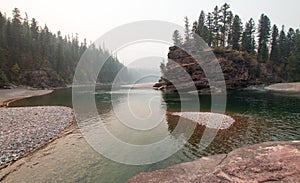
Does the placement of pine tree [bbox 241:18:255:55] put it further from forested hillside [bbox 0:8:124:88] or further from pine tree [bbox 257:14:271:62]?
forested hillside [bbox 0:8:124:88]

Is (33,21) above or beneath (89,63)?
above

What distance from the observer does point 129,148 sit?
53.2 ft

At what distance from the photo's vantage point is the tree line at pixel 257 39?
72.9 metres

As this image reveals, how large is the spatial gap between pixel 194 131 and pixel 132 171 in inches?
404

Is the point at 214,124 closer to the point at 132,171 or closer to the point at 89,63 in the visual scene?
the point at 132,171

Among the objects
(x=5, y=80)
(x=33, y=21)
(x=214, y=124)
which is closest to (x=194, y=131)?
(x=214, y=124)

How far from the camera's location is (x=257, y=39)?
266 feet

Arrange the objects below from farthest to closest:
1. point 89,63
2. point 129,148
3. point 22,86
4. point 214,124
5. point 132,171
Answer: point 89,63
point 22,86
point 214,124
point 129,148
point 132,171

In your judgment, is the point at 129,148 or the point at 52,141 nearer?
the point at 129,148

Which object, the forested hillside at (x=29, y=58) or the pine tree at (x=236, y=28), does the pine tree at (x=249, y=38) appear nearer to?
the pine tree at (x=236, y=28)

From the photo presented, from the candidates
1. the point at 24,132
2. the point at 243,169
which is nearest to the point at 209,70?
the point at 243,169

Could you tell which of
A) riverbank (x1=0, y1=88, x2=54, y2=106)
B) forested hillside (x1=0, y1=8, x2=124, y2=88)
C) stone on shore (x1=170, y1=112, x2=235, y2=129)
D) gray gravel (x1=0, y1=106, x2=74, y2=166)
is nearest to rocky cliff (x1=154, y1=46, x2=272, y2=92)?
stone on shore (x1=170, y1=112, x2=235, y2=129)

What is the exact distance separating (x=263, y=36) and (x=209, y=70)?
3719 cm

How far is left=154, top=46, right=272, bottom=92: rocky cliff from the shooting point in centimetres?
6338
